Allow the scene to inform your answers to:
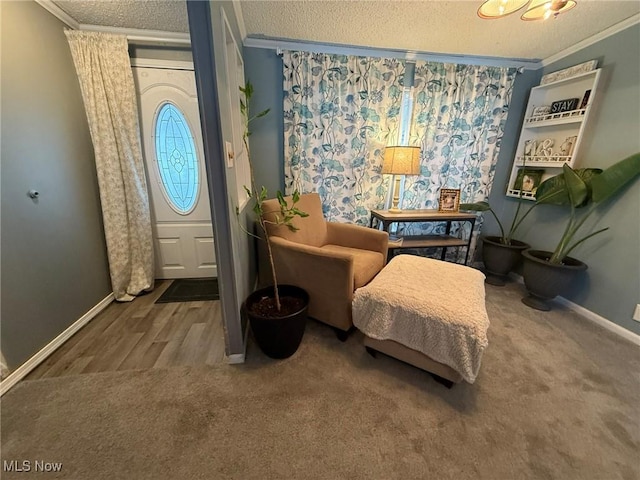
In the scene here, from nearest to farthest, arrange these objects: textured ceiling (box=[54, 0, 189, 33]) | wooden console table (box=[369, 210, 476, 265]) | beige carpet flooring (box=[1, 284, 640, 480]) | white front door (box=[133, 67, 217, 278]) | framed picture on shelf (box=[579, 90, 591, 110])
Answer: beige carpet flooring (box=[1, 284, 640, 480]) → textured ceiling (box=[54, 0, 189, 33]) → framed picture on shelf (box=[579, 90, 591, 110]) → white front door (box=[133, 67, 217, 278]) → wooden console table (box=[369, 210, 476, 265])

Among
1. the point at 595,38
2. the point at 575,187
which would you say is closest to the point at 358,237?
the point at 575,187

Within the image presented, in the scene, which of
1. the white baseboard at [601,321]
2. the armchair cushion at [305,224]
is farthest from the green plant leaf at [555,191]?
the armchair cushion at [305,224]

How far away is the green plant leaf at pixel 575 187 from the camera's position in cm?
192

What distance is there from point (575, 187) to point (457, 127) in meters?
1.17

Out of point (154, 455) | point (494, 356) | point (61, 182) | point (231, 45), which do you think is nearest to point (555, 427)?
point (494, 356)

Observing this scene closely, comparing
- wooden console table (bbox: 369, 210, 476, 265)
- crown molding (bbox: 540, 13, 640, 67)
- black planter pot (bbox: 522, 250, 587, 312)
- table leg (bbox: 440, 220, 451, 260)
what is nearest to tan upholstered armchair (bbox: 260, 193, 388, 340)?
wooden console table (bbox: 369, 210, 476, 265)

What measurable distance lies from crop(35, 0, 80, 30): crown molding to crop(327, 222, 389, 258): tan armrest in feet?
7.99

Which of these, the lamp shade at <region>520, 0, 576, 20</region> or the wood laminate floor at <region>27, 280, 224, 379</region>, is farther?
the wood laminate floor at <region>27, 280, 224, 379</region>

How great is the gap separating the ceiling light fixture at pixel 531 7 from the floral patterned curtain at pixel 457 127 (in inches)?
44.5

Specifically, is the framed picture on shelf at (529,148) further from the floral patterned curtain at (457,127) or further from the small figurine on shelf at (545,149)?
A: the floral patterned curtain at (457,127)

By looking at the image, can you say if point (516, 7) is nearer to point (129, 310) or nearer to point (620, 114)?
point (620, 114)

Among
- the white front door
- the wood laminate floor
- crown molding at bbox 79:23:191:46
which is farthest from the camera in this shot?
the white front door

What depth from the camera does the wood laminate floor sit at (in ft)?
4.94

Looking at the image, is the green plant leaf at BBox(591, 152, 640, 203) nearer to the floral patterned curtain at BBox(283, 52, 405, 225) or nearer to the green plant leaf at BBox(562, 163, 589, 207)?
the green plant leaf at BBox(562, 163, 589, 207)
